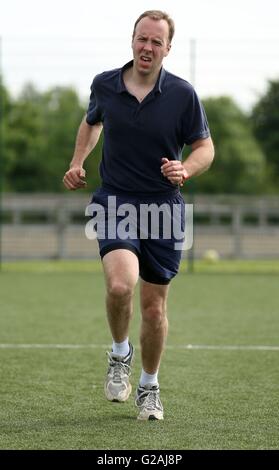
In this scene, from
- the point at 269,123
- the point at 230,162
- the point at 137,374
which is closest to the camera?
the point at 137,374

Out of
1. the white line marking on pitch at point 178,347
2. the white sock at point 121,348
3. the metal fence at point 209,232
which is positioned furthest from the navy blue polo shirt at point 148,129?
the metal fence at point 209,232

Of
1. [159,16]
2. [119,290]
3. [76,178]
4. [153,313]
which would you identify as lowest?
[153,313]

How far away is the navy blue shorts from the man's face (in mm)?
702

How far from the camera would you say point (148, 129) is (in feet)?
18.3

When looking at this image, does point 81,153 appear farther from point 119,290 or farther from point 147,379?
point 147,379

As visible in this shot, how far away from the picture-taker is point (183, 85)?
5.66m

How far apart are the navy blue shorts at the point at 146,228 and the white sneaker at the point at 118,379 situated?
0.52 m

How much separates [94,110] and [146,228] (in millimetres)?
744

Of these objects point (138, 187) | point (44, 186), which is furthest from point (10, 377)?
point (44, 186)

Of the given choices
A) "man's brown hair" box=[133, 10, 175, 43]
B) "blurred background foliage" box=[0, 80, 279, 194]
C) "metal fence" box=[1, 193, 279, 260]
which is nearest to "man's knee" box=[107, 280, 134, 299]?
"man's brown hair" box=[133, 10, 175, 43]

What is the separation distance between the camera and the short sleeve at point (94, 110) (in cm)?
583

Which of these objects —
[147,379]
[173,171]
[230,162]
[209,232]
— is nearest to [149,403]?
[147,379]
